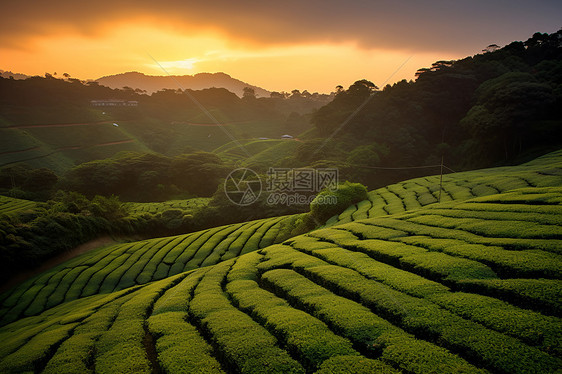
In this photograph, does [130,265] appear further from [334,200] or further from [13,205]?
[13,205]

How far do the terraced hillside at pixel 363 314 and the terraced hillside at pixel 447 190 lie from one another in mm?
7044

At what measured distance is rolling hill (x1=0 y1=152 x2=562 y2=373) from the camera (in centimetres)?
553

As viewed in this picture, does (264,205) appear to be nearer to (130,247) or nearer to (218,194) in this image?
(218,194)

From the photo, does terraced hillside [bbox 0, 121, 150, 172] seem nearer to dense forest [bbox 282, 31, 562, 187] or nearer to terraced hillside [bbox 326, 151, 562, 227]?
dense forest [bbox 282, 31, 562, 187]

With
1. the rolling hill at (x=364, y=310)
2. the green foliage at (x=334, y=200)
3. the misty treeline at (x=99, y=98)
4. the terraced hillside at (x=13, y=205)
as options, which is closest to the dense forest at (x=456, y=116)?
the green foliage at (x=334, y=200)

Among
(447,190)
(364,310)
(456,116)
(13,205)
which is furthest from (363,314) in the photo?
(456,116)

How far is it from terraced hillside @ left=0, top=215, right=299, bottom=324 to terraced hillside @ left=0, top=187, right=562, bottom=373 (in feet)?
28.2

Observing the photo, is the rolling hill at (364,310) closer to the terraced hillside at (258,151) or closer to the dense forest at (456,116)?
the dense forest at (456,116)

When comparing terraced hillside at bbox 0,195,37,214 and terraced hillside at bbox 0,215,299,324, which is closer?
terraced hillside at bbox 0,215,299,324

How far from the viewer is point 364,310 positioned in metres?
7.23

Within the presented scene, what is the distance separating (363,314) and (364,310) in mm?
229

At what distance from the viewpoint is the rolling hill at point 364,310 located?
553 centimetres

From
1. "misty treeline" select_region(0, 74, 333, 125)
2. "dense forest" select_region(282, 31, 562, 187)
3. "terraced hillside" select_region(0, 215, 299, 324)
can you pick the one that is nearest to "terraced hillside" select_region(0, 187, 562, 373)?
"terraced hillside" select_region(0, 215, 299, 324)

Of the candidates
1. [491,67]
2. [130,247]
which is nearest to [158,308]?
[130,247]
